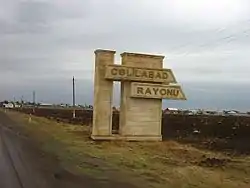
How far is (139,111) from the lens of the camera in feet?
101

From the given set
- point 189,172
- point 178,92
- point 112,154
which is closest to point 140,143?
point 178,92

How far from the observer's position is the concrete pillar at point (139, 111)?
30484 mm

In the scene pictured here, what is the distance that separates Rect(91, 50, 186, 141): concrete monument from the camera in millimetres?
30453

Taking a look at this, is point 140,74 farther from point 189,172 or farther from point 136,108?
point 189,172

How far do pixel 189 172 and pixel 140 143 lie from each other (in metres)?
12.5

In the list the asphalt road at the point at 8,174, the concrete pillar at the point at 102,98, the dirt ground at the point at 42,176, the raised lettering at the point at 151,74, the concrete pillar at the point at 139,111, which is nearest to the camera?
the asphalt road at the point at 8,174

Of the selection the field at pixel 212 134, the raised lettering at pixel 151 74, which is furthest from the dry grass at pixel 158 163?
the raised lettering at pixel 151 74

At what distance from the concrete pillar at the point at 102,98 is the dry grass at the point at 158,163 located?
1622 millimetres

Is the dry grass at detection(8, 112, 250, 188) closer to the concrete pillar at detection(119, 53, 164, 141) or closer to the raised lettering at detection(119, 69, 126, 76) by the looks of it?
the concrete pillar at detection(119, 53, 164, 141)

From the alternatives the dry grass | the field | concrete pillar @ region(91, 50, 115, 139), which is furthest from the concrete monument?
the field

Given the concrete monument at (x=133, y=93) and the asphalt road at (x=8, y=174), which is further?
the concrete monument at (x=133, y=93)

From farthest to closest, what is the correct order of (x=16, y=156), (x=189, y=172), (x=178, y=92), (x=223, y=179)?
(x=178, y=92)
(x=16, y=156)
(x=189, y=172)
(x=223, y=179)

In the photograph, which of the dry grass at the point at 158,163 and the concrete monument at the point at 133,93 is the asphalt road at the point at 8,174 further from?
the concrete monument at the point at 133,93

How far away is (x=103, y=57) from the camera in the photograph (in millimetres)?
30891
